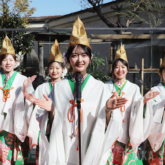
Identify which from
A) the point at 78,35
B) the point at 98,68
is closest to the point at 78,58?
the point at 78,35

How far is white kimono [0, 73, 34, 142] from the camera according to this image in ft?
12.1

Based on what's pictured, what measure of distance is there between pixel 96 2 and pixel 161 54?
3.00 metres

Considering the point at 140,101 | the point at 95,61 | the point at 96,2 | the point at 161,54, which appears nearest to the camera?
the point at 140,101

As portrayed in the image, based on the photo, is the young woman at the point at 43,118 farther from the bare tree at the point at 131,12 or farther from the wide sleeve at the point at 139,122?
the bare tree at the point at 131,12

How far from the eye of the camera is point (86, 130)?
7.34 feet

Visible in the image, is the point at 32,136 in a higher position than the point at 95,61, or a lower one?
lower

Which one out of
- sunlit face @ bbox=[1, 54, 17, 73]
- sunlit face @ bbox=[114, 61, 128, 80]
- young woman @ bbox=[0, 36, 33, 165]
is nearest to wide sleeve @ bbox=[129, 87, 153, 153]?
sunlit face @ bbox=[114, 61, 128, 80]

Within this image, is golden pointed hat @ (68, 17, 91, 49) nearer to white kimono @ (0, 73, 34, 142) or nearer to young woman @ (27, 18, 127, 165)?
young woman @ (27, 18, 127, 165)

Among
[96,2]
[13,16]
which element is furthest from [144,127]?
[13,16]

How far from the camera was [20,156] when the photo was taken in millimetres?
3840

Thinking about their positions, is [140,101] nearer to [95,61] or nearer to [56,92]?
[56,92]

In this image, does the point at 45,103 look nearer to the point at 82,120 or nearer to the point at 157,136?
the point at 82,120

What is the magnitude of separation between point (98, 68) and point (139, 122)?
2283 mm

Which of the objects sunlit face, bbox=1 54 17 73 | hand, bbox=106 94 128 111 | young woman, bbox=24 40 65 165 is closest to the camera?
hand, bbox=106 94 128 111
